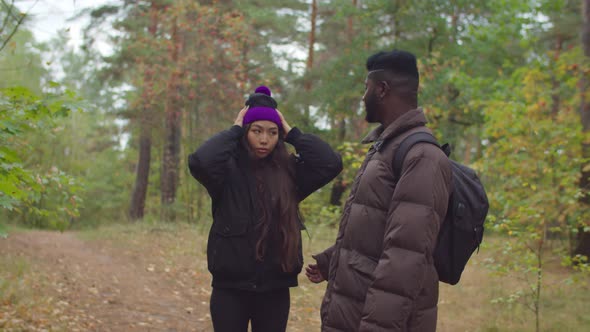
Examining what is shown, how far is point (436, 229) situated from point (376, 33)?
17.2m

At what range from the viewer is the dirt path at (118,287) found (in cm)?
613

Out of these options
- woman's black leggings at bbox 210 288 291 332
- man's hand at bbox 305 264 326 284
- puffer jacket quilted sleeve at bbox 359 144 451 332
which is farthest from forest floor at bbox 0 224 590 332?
puffer jacket quilted sleeve at bbox 359 144 451 332

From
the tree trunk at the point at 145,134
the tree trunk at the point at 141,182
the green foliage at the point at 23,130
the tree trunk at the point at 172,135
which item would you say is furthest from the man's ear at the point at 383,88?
the tree trunk at the point at 141,182

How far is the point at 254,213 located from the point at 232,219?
0.15 metres

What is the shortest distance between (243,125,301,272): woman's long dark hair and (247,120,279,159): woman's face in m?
0.05

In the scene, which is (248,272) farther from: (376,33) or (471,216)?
(376,33)

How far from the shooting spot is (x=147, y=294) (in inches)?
301

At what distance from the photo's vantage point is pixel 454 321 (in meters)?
7.35

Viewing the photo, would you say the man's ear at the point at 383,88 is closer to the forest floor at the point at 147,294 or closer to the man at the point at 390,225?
the man at the point at 390,225

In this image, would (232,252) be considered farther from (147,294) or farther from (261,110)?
(147,294)

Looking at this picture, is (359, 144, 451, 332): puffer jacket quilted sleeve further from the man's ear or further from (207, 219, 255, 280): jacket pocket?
(207, 219, 255, 280): jacket pocket

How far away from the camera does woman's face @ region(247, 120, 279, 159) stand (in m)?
3.12

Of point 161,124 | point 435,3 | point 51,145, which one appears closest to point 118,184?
point 51,145

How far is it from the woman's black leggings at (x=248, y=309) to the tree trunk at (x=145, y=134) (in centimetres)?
1397
